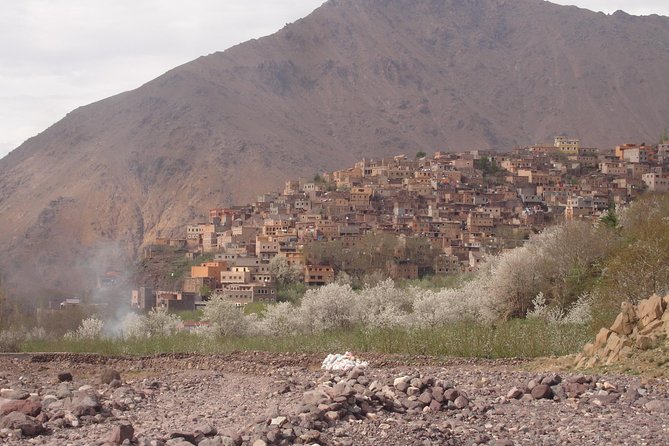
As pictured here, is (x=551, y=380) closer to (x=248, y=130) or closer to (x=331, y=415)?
(x=331, y=415)

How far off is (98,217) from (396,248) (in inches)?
2122

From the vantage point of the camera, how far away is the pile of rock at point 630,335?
14617 millimetres

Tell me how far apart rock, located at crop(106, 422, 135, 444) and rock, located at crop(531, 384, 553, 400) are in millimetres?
5127

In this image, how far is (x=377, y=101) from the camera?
18025 cm

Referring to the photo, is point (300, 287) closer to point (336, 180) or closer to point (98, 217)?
point (336, 180)

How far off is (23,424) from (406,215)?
224 ft

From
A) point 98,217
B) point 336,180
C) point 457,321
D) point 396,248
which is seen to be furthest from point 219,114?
point 457,321

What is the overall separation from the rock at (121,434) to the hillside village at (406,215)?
1676 inches

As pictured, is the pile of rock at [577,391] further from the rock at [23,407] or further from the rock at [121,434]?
the rock at [23,407]

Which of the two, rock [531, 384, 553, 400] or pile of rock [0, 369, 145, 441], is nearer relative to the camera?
pile of rock [0, 369, 145, 441]

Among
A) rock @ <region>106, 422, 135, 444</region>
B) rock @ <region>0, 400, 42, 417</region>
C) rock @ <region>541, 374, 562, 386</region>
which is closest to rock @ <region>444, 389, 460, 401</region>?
rock @ <region>541, 374, 562, 386</region>

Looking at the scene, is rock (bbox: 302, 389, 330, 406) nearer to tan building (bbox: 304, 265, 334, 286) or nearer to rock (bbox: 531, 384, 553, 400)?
rock (bbox: 531, 384, 553, 400)

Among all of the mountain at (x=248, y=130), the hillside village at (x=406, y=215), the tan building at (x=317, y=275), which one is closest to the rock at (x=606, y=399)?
the hillside village at (x=406, y=215)

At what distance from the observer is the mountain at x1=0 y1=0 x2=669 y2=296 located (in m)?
103
